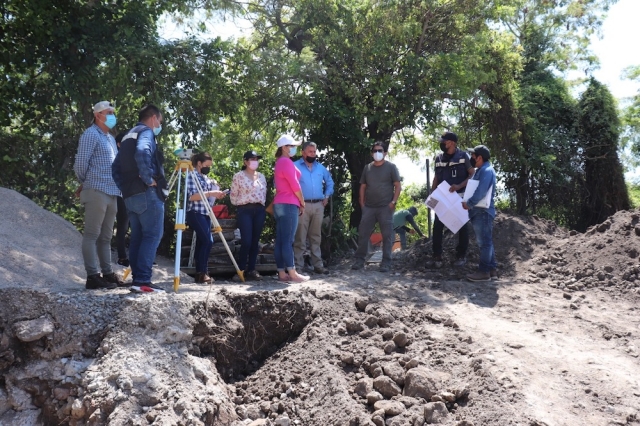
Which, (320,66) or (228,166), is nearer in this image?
(320,66)

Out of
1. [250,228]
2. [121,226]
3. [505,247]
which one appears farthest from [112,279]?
[505,247]

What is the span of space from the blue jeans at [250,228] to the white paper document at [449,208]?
91.4 inches

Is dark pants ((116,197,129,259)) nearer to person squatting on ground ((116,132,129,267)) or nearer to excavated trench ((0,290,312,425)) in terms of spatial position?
person squatting on ground ((116,132,129,267))

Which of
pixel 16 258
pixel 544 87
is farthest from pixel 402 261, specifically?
pixel 544 87

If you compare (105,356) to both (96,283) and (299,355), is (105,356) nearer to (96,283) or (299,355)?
(96,283)

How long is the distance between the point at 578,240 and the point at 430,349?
4721 mm

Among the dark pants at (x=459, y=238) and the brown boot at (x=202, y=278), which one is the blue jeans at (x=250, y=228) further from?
the dark pants at (x=459, y=238)

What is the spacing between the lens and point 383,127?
36.9 ft

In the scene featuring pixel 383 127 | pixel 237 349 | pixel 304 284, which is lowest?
pixel 237 349

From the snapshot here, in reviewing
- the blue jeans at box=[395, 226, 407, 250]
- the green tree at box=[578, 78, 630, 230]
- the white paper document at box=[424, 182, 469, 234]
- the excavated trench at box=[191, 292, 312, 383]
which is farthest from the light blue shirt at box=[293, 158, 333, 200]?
the green tree at box=[578, 78, 630, 230]

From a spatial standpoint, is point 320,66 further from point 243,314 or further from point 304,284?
point 243,314

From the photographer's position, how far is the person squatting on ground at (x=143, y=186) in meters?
5.85

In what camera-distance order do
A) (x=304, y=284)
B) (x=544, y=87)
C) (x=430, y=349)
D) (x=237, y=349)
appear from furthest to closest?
(x=544, y=87)
(x=304, y=284)
(x=237, y=349)
(x=430, y=349)

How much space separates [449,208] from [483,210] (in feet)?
1.80
